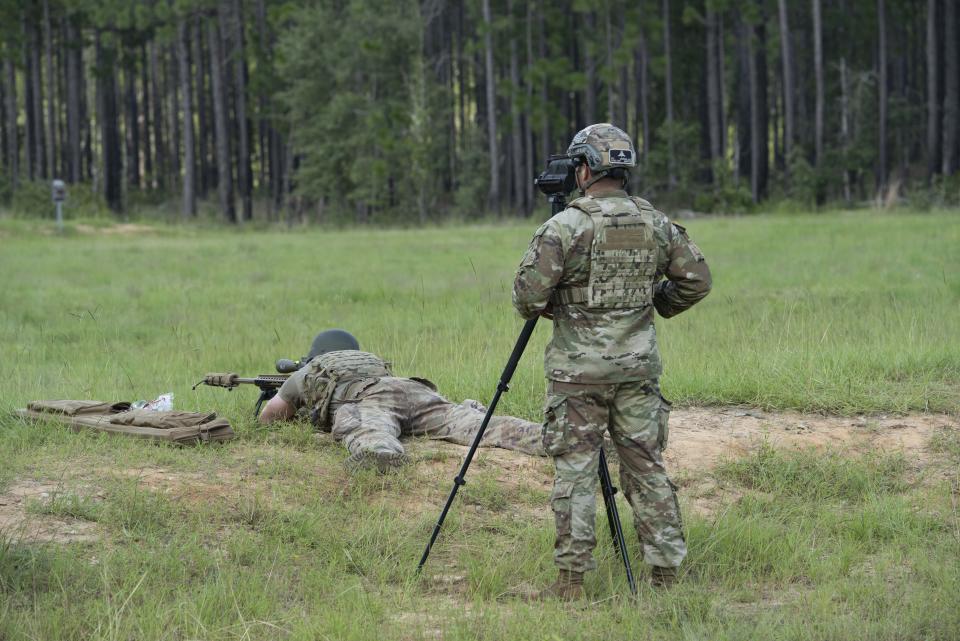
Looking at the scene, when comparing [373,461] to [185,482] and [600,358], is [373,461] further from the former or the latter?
[600,358]

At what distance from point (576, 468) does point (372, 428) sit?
2.21 meters

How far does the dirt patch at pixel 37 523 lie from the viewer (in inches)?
205

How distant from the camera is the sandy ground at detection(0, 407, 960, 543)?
217 inches

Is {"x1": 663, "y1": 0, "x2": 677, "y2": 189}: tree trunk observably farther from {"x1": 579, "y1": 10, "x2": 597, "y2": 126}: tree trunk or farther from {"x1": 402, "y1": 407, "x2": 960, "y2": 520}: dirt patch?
{"x1": 402, "y1": 407, "x2": 960, "y2": 520}: dirt patch

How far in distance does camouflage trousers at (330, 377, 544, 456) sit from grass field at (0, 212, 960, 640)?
0.22m

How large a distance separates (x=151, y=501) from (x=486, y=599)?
189cm

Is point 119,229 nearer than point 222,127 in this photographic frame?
Yes

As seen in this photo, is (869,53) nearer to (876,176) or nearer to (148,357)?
(876,176)

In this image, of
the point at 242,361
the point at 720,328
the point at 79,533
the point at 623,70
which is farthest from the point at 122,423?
the point at 623,70

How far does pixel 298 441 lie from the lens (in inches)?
277

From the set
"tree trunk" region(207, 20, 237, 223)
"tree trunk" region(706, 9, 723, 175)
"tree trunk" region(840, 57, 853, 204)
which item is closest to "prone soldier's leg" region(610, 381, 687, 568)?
"tree trunk" region(706, 9, 723, 175)

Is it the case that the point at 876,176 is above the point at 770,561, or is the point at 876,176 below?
above

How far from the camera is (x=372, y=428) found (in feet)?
21.7

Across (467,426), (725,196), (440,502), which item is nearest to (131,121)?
(725,196)
